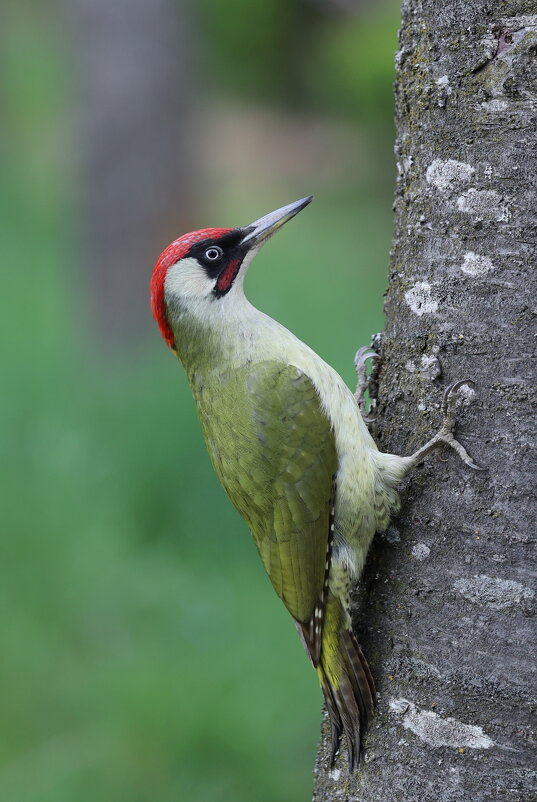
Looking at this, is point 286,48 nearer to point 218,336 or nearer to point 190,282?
point 190,282

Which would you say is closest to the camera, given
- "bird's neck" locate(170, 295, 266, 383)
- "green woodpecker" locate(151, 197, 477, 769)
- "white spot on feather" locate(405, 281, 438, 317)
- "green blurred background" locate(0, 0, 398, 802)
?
"white spot on feather" locate(405, 281, 438, 317)

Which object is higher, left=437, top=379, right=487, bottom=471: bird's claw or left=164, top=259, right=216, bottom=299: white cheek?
left=164, top=259, right=216, bottom=299: white cheek

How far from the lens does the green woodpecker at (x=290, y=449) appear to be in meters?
2.35

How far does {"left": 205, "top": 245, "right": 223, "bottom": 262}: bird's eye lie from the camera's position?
2.83 m

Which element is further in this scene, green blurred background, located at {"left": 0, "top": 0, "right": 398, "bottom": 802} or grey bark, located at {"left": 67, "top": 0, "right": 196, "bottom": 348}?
grey bark, located at {"left": 67, "top": 0, "right": 196, "bottom": 348}

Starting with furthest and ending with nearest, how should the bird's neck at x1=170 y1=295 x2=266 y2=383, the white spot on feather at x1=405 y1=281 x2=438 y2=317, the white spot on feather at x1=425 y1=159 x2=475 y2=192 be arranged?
1. the bird's neck at x1=170 y1=295 x2=266 y2=383
2. the white spot on feather at x1=405 y1=281 x2=438 y2=317
3. the white spot on feather at x1=425 y1=159 x2=475 y2=192

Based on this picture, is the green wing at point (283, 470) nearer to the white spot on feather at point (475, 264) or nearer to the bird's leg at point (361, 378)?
the bird's leg at point (361, 378)

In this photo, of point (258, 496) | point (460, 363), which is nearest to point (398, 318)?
point (460, 363)

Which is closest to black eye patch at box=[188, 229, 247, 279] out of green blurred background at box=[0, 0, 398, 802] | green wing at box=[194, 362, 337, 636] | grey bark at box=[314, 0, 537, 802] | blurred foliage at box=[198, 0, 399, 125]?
green wing at box=[194, 362, 337, 636]

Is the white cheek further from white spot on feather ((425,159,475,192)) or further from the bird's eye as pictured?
white spot on feather ((425,159,475,192))

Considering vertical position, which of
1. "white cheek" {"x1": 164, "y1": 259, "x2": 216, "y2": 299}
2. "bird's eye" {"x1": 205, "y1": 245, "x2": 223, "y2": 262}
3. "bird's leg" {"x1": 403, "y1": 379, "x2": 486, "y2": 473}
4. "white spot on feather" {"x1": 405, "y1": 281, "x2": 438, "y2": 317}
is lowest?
"bird's leg" {"x1": 403, "y1": 379, "x2": 486, "y2": 473}

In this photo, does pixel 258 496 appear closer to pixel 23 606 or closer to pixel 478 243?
pixel 478 243

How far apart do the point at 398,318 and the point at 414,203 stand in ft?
0.90

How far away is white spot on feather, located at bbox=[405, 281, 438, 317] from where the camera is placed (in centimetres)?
223
